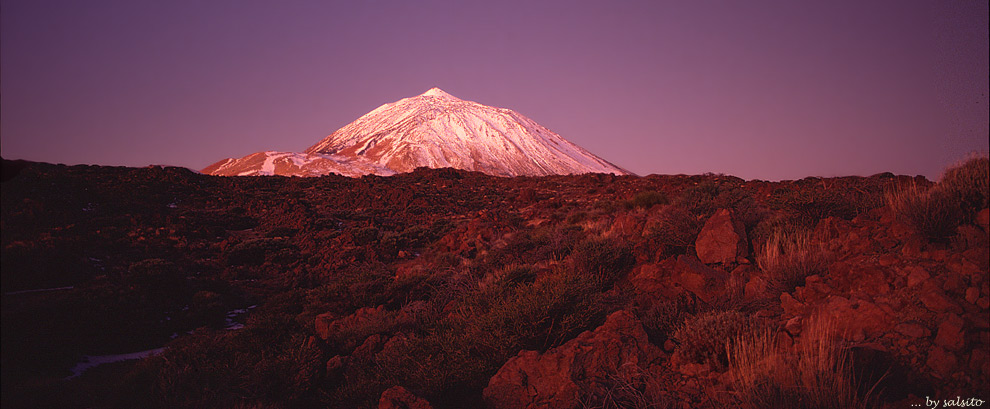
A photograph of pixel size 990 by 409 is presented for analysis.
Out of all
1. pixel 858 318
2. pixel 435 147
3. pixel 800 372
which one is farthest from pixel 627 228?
pixel 435 147

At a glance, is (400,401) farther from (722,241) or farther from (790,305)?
(722,241)

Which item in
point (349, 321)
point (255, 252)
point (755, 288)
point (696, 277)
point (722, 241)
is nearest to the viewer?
point (755, 288)

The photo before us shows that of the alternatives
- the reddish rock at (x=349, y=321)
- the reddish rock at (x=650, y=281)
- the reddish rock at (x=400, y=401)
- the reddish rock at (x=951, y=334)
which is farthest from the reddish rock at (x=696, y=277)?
the reddish rock at (x=349, y=321)

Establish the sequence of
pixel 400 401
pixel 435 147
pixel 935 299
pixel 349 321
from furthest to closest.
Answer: pixel 435 147 → pixel 349 321 → pixel 400 401 → pixel 935 299

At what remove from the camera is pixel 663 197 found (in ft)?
37.8

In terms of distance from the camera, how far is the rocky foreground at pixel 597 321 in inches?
102

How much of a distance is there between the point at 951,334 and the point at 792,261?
1.84m

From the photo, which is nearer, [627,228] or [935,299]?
[935,299]

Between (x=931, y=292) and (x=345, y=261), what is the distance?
11038 millimetres

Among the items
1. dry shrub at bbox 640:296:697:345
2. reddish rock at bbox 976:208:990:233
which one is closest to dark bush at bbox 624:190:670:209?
dry shrub at bbox 640:296:697:345

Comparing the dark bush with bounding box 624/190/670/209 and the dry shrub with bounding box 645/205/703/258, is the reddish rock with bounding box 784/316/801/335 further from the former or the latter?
the dark bush with bounding box 624/190/670/209

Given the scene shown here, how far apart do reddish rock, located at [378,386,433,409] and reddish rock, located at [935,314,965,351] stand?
3.22m

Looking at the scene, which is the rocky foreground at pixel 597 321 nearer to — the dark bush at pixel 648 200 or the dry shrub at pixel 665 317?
the dry shrub at pixel 665 317

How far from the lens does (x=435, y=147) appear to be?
188 feet
